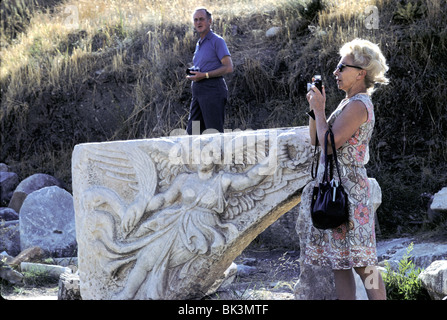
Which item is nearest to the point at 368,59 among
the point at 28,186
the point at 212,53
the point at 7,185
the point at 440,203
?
the point at 212,53

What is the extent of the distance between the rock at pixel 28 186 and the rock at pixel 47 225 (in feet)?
6.20

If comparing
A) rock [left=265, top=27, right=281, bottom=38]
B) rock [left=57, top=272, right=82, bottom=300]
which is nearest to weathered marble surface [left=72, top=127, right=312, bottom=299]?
rock [left=57, top=272, right=82, bottom=300]

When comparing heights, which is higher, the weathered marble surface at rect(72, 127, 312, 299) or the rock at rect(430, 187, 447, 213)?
the weathered marble surface at rect(72, 127, 312, 299)

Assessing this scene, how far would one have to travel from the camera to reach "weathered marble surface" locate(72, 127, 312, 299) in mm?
3863

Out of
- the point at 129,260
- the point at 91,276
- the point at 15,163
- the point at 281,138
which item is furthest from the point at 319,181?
the point at 15,163

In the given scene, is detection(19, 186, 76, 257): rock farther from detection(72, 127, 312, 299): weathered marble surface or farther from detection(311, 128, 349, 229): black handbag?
detection(311, 128, 349, 229): black handbag

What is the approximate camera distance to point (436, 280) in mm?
4020

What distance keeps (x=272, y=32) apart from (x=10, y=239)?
16.9ft

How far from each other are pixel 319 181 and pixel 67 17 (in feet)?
31.5

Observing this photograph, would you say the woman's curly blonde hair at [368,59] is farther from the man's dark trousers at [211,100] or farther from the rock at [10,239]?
the rock at [10,239]

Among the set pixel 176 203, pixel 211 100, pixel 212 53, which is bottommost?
pixel 176 203

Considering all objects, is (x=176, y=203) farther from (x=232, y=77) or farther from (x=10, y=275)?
(x=232, y=77)

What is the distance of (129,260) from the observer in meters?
4.07

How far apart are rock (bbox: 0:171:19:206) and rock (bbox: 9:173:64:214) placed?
53cm
